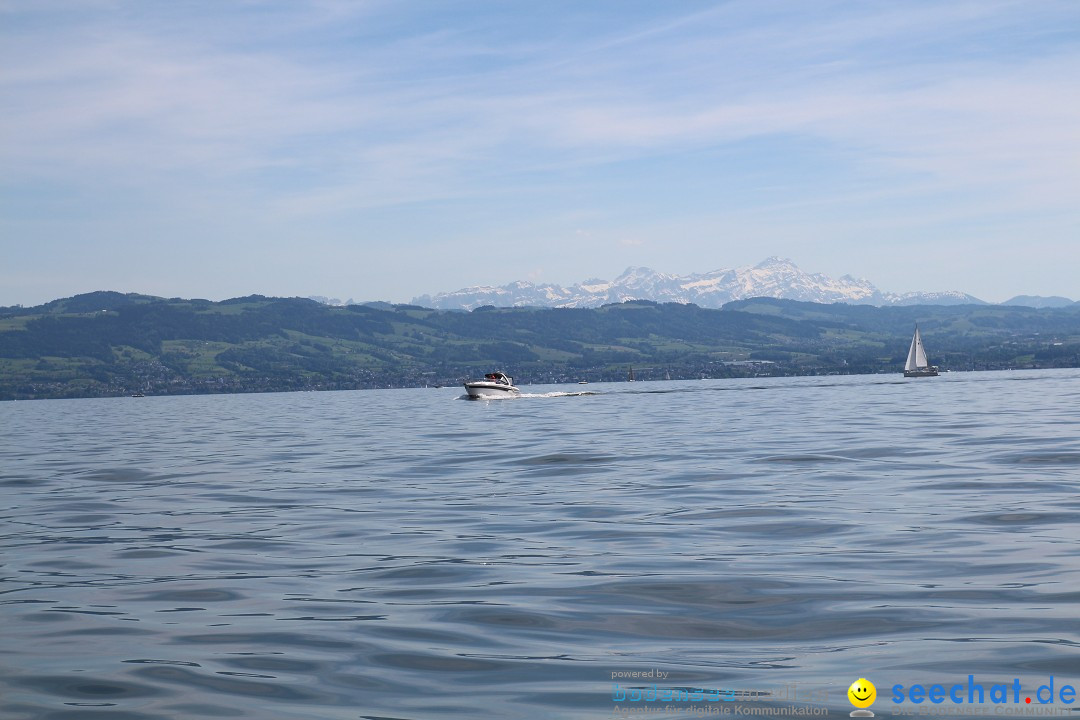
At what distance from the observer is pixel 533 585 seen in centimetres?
1730

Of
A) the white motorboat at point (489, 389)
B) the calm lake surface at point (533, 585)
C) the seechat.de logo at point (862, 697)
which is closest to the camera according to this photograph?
the seechat.de logo at point (862, 697)

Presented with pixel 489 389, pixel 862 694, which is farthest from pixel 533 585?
pixel 489 389

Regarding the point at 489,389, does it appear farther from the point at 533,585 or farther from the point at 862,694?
the point at 862,694

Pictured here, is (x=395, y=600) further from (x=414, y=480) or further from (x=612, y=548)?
(x=414, y=480)

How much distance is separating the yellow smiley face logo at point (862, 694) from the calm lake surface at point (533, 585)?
145 millimetres

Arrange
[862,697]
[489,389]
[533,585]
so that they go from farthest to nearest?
[489,389] < [533,585] < [862,697]

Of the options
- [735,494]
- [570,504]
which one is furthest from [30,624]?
[735,494]

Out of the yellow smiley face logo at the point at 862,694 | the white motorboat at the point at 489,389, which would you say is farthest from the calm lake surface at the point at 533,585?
the white motorboat at the point at 489,389

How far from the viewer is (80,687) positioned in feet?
39.2

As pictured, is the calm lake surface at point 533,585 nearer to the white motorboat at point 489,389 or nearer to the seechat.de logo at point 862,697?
the seechat.de logo at point 862,697

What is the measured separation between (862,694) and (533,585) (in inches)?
294

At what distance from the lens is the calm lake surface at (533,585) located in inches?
463

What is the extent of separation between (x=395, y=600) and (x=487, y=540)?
5937 mm

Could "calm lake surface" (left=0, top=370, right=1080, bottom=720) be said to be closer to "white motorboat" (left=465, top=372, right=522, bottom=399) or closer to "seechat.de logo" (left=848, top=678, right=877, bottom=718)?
"seechat.de logo" (left=848, top=678, right=877, bottom=718)
